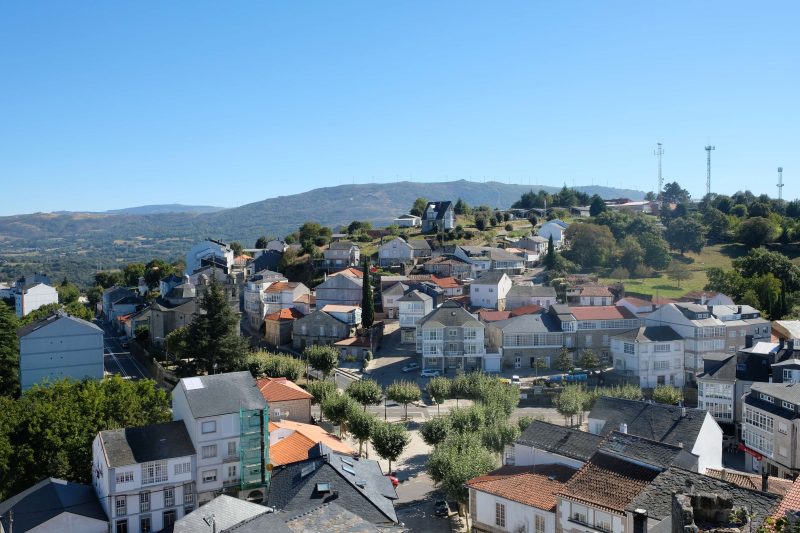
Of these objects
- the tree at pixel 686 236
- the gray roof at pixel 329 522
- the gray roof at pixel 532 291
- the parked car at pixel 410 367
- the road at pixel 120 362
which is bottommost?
the road at pixel 120 362

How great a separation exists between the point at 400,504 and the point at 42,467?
16749mm

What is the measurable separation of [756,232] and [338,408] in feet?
252

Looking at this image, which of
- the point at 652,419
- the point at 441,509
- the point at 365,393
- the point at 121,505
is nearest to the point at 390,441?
the point at 441,509

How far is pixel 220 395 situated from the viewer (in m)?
31.9

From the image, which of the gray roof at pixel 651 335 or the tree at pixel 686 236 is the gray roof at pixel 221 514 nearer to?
the gray roof at pixel 651 335

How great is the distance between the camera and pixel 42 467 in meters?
32.4

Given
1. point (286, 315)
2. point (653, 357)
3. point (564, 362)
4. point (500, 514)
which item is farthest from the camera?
point (286, 315)

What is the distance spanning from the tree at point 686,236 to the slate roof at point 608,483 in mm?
76874

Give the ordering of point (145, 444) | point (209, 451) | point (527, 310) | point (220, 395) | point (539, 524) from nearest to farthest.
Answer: point (539, 524), point (145, 444), point (209, 451), point (220, 395), point (527, 310)

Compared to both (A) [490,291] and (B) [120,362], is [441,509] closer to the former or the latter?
(A) [490,291]

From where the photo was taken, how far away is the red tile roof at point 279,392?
42.0m

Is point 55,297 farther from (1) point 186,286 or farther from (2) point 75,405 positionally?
(2) point 75,405

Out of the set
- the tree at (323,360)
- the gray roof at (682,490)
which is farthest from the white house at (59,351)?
the gray roof at (682,490)

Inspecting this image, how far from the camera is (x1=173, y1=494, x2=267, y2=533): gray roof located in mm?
24281
